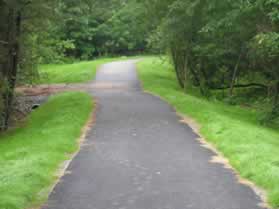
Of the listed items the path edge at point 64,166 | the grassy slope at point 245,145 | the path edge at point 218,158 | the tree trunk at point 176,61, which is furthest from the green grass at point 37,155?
the tree trunk at point 176,61

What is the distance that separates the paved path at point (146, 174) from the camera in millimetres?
8297

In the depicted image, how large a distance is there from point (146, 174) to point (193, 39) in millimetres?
19870

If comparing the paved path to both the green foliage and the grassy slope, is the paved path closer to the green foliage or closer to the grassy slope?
the grassy slope

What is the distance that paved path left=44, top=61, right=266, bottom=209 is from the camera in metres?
8.30

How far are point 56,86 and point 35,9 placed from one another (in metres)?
15.6

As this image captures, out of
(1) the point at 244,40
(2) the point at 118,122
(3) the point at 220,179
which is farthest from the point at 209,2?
(3) the point at 220,179

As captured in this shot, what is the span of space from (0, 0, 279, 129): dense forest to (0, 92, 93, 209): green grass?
2788 mm

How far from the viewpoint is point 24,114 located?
25859 millimetres

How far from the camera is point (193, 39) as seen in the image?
2925 cm

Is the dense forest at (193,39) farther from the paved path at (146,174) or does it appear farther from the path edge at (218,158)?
the paved path at (146,174)

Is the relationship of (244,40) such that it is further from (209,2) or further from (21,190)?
(21,190)

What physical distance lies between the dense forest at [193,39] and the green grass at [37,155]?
110 inches

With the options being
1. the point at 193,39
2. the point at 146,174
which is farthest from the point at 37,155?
the point at 193,39

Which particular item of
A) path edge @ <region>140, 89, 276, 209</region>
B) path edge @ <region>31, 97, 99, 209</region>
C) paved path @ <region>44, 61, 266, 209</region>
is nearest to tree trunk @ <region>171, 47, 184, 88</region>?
path edge @ <region>140, 89, 276, 209</region>
